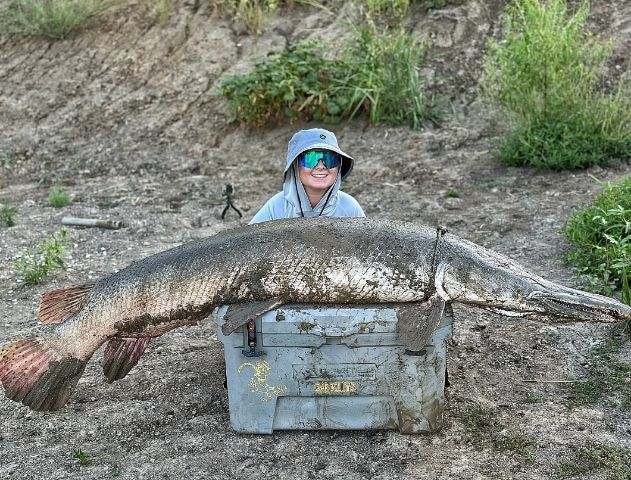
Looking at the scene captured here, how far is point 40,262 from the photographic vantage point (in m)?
5.84

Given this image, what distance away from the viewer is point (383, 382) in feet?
11.7

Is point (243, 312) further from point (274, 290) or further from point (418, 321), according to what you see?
point (418, 321)

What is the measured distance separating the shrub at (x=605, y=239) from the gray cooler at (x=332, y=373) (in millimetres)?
1590

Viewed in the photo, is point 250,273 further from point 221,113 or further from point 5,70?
point 5,70

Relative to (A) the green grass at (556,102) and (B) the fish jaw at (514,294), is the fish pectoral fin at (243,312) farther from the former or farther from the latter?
(A) the green grass at (556,102)

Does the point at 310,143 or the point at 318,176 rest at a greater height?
the point at 310,143

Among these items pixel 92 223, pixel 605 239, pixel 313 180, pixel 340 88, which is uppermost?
pixel 313 180

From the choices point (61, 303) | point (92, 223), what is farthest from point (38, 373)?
point (92, 223)

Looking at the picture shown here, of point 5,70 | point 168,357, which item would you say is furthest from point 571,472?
point 5,70

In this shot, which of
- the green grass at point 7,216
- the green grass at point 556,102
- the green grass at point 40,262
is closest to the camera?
the green grass at point 40,262

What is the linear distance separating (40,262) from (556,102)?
4.20 m

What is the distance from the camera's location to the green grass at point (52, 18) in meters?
10.0

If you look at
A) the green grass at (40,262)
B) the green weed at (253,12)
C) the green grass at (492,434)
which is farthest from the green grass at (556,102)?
the green grass at (40,262)

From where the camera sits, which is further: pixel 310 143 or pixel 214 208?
pixel 214 208
